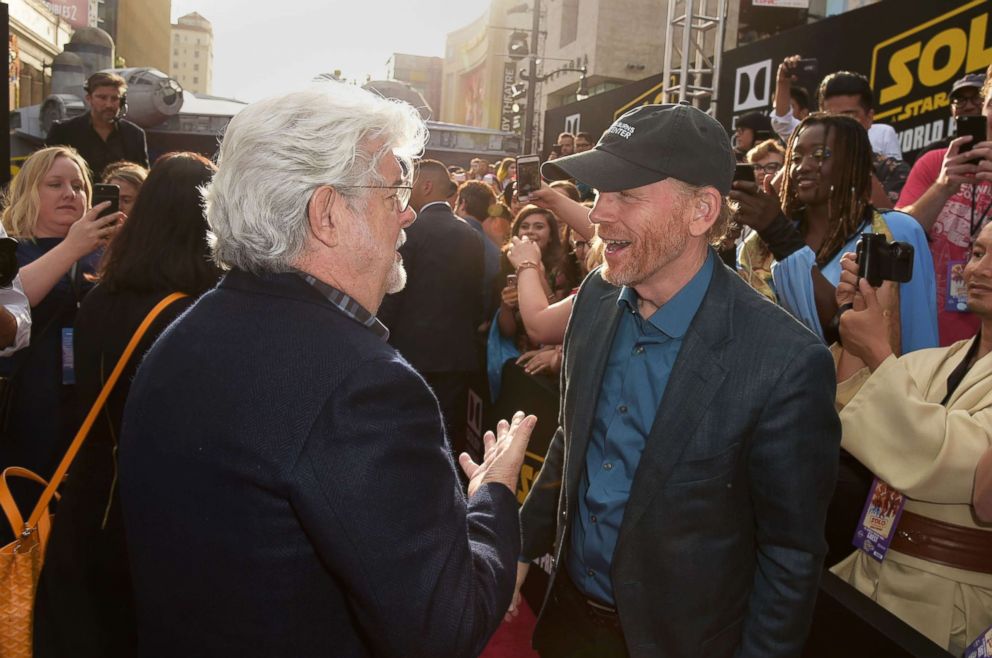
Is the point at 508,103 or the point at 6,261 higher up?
the point at 508,103

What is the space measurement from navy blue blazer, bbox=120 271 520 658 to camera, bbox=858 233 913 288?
64.0 inches

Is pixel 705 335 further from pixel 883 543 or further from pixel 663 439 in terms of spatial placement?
pixel 883 543

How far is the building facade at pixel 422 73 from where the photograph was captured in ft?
370

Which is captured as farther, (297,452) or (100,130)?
(100,130)

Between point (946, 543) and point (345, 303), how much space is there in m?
1.72

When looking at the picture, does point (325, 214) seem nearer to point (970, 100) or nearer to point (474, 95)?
point (970, 100)

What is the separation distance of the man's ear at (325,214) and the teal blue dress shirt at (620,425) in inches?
36.0

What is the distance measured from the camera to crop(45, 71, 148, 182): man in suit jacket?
6.58 m

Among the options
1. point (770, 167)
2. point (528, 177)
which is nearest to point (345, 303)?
point (528, 177)

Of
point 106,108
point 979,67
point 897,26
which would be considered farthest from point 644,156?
point 897,26

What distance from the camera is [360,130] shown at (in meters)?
1.46

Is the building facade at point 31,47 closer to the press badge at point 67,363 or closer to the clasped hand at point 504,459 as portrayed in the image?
the press badge at point 67,363

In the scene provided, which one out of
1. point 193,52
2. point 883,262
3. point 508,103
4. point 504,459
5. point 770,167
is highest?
point 193,52

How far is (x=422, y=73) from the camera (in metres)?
114
